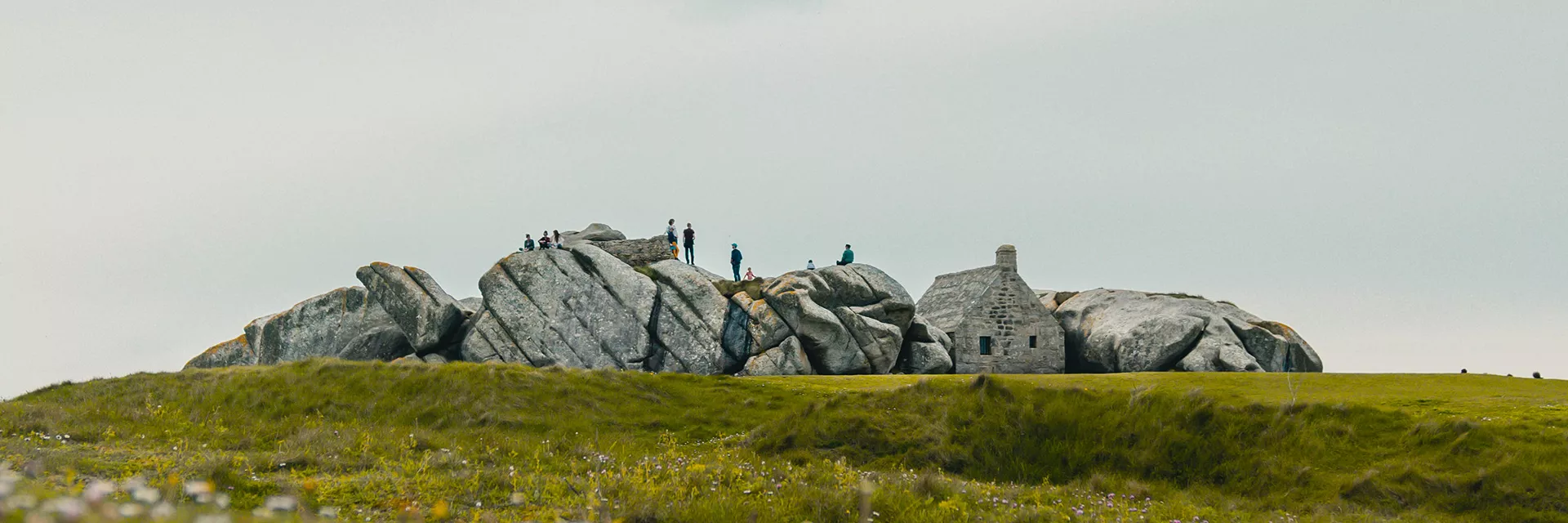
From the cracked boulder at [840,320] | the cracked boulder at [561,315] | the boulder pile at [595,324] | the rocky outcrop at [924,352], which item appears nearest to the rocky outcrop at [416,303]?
the boulder pile at [595,324]

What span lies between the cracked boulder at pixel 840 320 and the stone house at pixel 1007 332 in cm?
345

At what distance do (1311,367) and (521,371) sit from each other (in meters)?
45.6

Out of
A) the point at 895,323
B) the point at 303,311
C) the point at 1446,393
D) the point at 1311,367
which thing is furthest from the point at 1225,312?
the point at 303,311

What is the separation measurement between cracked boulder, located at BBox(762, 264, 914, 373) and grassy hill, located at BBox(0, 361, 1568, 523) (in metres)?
15.9

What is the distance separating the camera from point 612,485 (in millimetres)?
15297

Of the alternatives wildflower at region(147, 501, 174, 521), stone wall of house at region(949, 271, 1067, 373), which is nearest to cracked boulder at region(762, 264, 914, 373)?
stone wall of house at region(949, 271, 1067, 373)

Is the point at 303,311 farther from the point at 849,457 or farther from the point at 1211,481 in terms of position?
the point at 1211,481

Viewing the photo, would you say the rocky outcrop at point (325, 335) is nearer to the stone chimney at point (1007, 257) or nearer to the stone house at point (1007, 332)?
the stone house at point (1007, 332)

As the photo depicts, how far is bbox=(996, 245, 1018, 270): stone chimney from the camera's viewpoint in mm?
57438

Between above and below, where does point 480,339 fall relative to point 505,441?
above

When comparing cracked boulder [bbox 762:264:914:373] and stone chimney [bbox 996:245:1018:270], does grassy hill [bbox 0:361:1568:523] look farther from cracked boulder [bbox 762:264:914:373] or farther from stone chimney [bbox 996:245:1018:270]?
stone chimney [bbox 996:245:1018:270]

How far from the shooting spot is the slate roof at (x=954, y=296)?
58031mm

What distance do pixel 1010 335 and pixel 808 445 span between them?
33.0 metres

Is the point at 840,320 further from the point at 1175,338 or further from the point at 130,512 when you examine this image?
the point at 130,512
